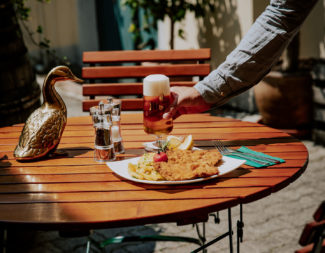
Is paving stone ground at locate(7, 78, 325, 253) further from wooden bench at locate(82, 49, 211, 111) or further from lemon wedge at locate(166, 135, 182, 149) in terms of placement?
lemon wedge at locate(166, 135, 182, 149)

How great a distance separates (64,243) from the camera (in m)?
2.71

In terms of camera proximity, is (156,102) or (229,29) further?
(229,29)

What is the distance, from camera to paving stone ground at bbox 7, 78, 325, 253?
262 centimetres

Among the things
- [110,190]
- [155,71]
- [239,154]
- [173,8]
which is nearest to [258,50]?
[239,154]

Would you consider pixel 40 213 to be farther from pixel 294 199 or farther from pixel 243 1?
pixel 243 1

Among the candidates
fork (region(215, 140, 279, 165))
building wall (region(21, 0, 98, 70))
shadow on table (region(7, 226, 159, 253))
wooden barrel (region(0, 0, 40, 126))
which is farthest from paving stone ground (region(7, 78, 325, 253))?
building wall (region(21, 0, 98, 70))

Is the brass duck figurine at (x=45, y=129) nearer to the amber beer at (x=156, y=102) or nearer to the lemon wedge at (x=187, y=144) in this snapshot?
the amber beer at (x=156, y=102)

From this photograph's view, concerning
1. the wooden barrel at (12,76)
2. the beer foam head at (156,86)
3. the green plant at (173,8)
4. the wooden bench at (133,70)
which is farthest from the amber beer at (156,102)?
the green plant at (173,8)

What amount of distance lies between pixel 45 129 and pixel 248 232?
5.33 ft

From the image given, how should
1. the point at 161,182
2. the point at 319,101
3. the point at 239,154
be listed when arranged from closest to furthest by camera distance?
the point at 161,182 < the point at 239,154 < the point at 319,101

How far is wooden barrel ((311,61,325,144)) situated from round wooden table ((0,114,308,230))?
2.55m

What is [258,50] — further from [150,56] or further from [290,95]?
[290,95]

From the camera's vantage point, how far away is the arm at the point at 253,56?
164 centimetres

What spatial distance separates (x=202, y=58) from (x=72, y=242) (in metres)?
1.38
